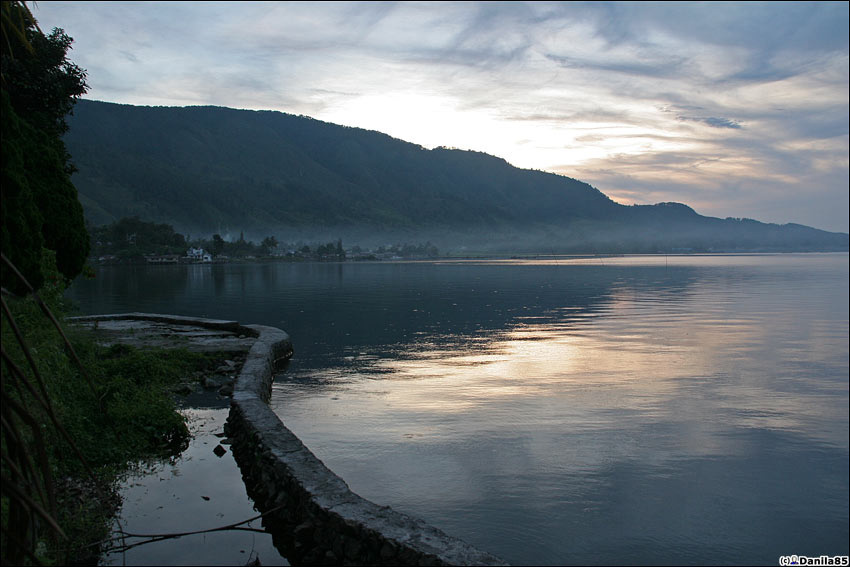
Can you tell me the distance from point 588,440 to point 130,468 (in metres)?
7.99

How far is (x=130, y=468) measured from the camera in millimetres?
9742

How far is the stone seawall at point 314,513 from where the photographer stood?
6.05 meters

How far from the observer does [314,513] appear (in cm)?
721

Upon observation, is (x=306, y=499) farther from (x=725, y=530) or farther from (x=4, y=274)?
(x=725, y=530)

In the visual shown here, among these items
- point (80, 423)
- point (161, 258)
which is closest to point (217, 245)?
point (161, 258)

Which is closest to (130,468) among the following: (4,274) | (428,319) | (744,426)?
(4,274)

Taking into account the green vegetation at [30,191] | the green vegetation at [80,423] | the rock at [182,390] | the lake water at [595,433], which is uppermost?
the green vegetation at [30,191]

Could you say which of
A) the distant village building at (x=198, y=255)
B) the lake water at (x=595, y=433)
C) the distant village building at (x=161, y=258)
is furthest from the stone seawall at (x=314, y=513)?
the distant village building at (x=198, y=255)

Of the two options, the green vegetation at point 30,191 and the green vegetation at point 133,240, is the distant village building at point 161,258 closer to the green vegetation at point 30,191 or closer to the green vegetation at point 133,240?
the green vegetation at point 133,240

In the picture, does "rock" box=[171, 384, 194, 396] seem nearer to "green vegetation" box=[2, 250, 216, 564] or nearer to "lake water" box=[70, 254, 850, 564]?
"green vegetation" box=[2, 250, 216, 564]

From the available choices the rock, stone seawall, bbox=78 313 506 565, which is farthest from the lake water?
the rock

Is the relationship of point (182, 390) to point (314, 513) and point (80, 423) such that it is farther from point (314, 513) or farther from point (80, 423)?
point (314, 513)

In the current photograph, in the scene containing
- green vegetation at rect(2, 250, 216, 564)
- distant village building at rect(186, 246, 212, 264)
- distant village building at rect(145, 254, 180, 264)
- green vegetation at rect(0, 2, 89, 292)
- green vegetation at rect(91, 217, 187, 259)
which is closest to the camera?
green vegetation at rect(0, 2, 89, 292)

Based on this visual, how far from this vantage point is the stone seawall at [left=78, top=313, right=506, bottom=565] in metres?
6.05
